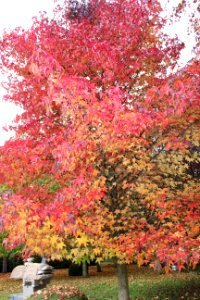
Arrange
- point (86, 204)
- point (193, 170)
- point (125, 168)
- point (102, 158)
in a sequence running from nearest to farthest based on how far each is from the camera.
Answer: point (86, 204) → point (102, 158) → point (125, 168) → point (193, 170)

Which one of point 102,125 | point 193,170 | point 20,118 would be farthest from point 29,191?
point 193,170

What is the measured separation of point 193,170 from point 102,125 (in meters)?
5.78

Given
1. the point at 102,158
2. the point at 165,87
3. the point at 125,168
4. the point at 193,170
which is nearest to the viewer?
the point at 165,87

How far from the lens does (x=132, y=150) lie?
723 centimetres

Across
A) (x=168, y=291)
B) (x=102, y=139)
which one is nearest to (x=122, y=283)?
(x=102, y=139)

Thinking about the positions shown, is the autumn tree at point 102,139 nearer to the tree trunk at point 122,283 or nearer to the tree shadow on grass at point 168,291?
the tree trunk at point 122,283

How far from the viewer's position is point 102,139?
6.64 meters

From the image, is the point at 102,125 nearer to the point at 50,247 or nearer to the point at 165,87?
the point at 165,87

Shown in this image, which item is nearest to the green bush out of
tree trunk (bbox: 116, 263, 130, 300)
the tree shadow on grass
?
tree trunk (bbox: 116, 263, 130, 300)

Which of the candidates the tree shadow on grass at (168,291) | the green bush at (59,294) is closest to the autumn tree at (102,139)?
the green bush at (59,294)

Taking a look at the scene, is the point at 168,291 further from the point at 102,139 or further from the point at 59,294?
the point at 102,139

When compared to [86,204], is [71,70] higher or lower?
higher

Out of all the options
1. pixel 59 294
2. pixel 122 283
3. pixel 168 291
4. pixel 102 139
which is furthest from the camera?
pixel 168 291

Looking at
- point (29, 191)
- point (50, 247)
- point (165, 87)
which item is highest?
point (165, 87)
